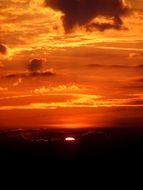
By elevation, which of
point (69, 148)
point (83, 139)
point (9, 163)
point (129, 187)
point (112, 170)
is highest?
point (83, 139)

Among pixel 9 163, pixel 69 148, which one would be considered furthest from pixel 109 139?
pixel 9 163

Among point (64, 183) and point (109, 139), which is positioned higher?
point (109, 139)

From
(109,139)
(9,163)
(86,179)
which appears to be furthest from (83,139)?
(86,179)

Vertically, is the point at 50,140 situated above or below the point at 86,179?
above

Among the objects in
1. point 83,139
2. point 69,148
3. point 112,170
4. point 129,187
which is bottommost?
point 129,187

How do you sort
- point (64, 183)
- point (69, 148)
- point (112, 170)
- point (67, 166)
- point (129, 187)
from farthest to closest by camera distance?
point (69, 148)
point (67, 166)
point (112, 170)
point (64, 183)
point (129, 187)

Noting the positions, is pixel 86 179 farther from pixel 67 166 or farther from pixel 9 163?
pixel 9 163

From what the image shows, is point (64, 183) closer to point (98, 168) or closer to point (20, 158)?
point (98, 168)

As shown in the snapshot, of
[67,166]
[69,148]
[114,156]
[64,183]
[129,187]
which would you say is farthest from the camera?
[69,148]

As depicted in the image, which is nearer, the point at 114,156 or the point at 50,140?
the point at 114,156
